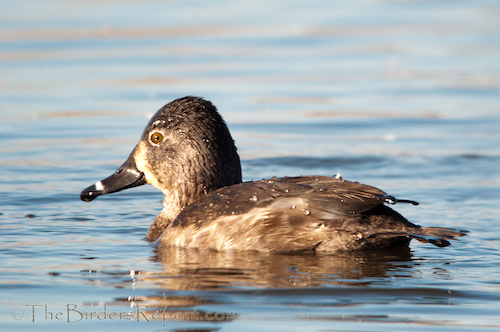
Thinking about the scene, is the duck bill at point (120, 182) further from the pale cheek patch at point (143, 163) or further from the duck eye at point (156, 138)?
the duck eye at point (156, 138)

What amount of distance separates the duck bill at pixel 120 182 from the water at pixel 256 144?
1.05ft

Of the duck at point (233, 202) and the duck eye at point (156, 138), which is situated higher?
the duck eye at point (156, 138)

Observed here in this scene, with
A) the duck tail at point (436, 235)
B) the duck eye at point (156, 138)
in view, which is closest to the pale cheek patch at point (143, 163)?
the duck eye at point (156, 138)

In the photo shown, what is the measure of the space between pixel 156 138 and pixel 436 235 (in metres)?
2.84

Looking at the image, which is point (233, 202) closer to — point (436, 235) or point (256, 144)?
point (436, 235)

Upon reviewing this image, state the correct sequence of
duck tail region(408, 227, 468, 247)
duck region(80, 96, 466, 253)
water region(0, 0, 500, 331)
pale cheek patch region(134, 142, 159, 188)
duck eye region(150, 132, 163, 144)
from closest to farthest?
water region(0, 0, 500, 331)
duck tail region(408, 227, 468, 247)
duck region(80, 96, 466, 253)
duck eye region(150, 132, 163, 144)
pale cheek patch region(134, 142, 159, 188)

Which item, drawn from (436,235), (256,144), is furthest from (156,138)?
(256,144)

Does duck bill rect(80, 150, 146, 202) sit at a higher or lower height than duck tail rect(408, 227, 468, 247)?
higher

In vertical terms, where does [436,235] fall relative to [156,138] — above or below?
below

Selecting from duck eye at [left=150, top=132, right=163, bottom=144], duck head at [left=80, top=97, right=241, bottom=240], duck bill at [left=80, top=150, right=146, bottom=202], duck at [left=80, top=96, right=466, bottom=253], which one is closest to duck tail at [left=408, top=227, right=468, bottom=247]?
duck at [left=80, top=96, right=466, bottom=253]

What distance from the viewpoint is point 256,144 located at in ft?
39.6

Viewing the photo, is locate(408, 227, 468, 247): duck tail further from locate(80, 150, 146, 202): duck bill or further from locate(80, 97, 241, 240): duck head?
locate(80, 150, 146, 202): duck bill

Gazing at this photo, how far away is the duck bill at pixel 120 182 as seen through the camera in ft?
26.6

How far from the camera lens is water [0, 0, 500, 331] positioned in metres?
5.63
